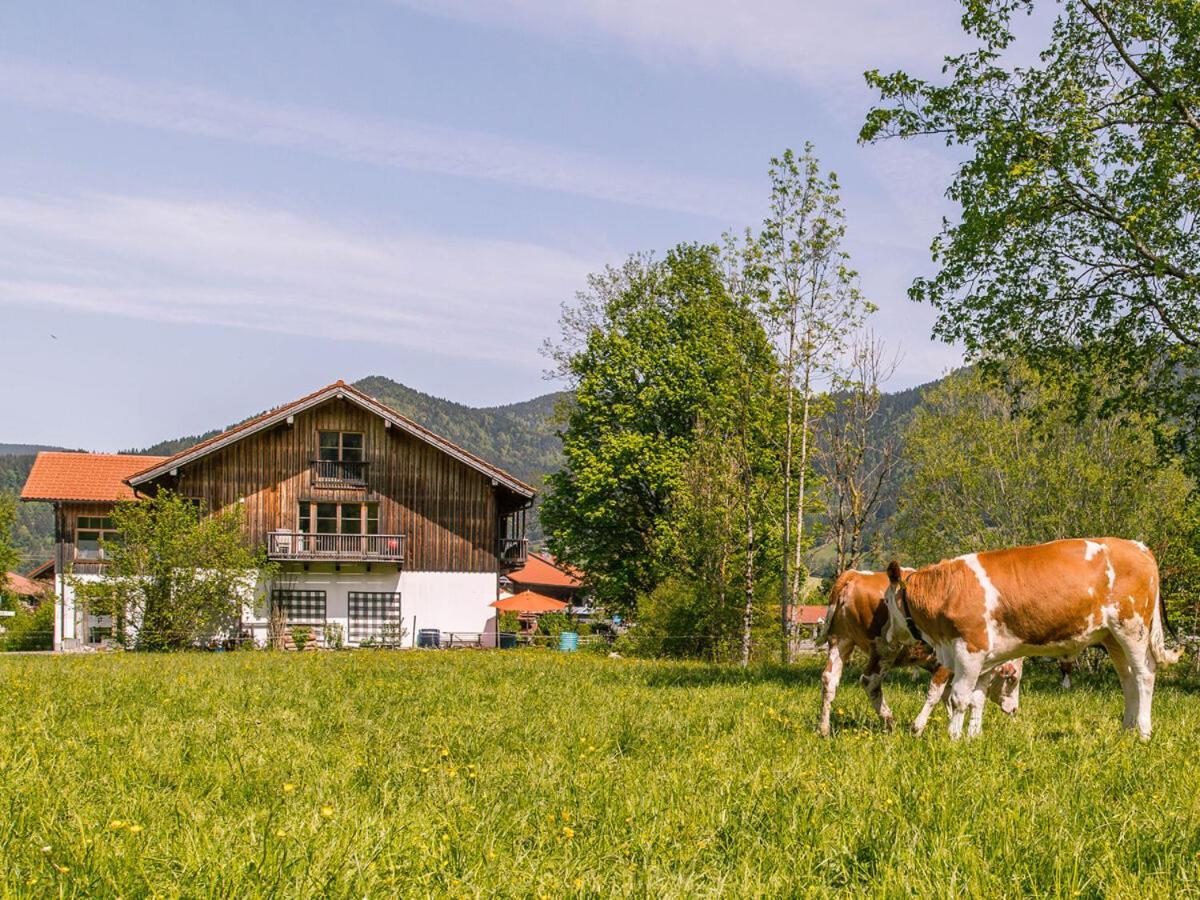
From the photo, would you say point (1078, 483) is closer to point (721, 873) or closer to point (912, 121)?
point (912, 121)

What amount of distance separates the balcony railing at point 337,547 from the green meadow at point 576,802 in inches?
1338

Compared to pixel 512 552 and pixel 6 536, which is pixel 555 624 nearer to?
pixel 512 552

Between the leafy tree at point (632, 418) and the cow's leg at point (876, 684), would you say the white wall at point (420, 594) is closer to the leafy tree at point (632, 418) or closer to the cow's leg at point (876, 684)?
the leafy tree at point (632, 418)

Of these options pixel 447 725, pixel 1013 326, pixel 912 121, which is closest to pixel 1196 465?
pixel 1013 326

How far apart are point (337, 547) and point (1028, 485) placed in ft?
94.0

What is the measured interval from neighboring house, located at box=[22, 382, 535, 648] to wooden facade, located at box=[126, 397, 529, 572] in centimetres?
5

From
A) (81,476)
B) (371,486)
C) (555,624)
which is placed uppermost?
(81,476)

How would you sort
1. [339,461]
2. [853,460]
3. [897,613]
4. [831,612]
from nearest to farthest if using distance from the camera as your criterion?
[897,613] → [831,612] → [853,460] → [339,461]

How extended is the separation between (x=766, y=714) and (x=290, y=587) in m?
38.4

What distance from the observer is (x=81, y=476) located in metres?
48.2

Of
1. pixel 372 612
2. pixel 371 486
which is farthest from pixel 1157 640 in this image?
pixel 372 612

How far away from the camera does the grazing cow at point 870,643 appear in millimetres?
9953

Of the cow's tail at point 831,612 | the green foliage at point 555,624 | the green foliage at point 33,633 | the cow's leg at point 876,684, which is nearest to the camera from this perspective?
the cow's leg at point 876,684

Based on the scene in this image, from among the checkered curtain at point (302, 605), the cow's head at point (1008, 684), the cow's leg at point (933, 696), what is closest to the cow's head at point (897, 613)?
the cow's leg at point (933, 696)
